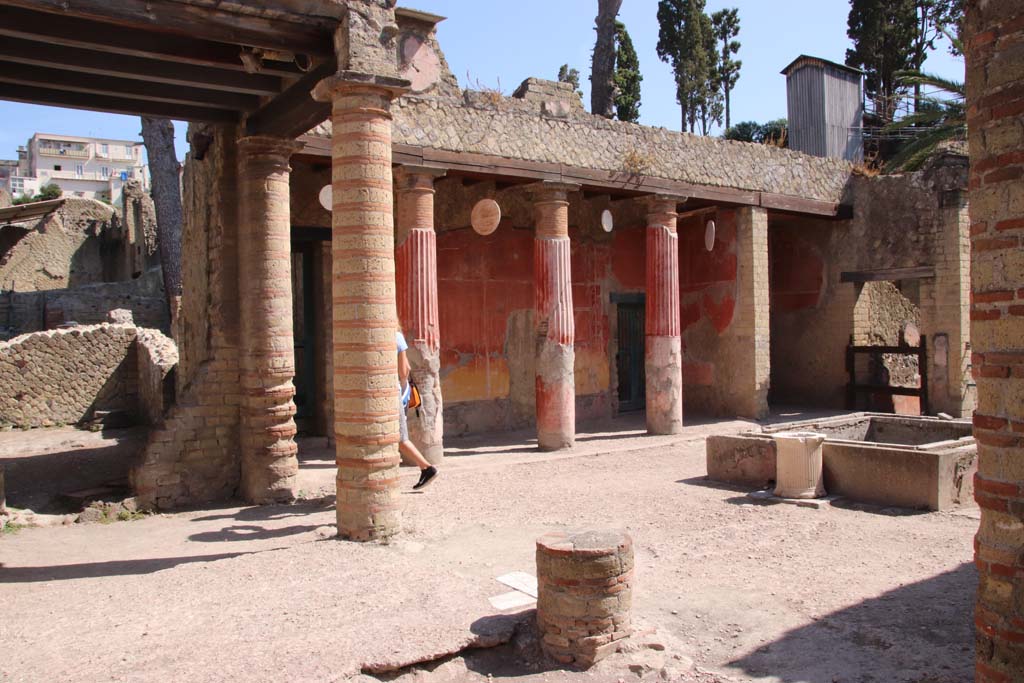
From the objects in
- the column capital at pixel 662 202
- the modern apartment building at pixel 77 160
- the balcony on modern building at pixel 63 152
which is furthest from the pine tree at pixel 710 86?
the balcony on modern building at pixel 63 152

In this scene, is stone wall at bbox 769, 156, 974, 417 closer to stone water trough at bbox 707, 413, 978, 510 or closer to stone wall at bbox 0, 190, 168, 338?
stone water trough at bbox 707, 413, 978, 510

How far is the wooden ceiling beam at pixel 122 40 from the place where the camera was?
5633 millimetres

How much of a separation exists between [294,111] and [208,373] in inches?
101

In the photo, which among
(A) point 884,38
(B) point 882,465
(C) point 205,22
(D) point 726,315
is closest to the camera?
(C) point 205,22

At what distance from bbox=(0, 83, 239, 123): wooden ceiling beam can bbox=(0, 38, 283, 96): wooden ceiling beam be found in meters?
0.47

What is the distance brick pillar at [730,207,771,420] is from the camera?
43.1 feet

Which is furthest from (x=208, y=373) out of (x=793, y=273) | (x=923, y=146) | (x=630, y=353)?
(x=923, y=146)

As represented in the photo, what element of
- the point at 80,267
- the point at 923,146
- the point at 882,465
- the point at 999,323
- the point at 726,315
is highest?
the point at 923,146

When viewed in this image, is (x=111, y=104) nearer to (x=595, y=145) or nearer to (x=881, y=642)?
(x=595, y=145)

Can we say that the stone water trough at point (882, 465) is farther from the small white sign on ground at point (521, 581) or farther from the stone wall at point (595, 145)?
the stone wall at point (595, 145)

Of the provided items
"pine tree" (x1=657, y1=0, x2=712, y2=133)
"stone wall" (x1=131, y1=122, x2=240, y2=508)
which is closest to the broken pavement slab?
"stone wall" (x1=131, y1=122, x2=240, y2=508)

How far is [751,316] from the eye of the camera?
519 inches

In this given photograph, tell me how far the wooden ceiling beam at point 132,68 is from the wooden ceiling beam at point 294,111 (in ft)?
0.65

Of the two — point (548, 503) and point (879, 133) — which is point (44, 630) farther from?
point (879, 133)
